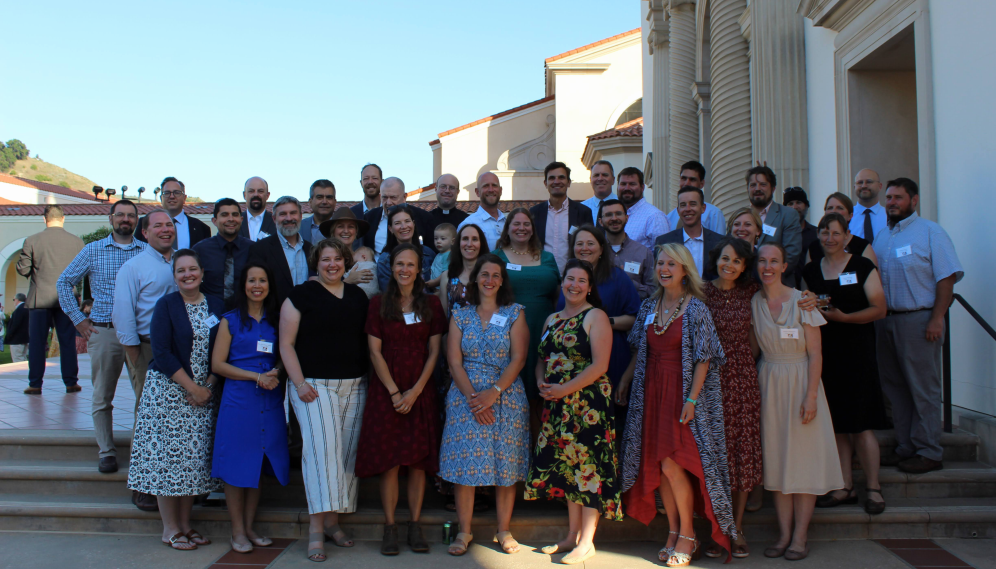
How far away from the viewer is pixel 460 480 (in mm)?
4316

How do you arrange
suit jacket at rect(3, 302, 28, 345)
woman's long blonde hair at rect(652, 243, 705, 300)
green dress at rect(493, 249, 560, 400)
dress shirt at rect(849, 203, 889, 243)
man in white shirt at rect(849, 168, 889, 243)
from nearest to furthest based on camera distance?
woman's long blonde hair at rect(652, 243, 705, 300) < green dress at rect(493, 249, 560, 400) < man in white shirt at rect(849, 168, 889, 243) < dress shirt at rect(849, 203, 889, 243) < suit jacket at rect(3, 302, 28, 345)

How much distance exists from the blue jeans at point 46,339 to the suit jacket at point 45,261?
141 millimetres

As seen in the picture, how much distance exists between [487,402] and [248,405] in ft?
5.04

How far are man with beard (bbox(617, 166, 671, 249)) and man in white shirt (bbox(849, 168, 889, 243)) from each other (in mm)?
1804

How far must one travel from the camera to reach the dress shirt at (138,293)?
4.88m

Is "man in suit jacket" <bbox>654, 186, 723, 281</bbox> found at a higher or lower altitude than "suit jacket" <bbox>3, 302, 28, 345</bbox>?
higher

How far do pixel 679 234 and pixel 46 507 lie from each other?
16.4 ft

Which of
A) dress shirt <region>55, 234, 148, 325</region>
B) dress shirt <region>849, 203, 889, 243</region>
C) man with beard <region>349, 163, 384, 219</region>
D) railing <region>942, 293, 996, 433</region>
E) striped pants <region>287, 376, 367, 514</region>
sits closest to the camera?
striped pants <region>287, 376, 367, 514</region>

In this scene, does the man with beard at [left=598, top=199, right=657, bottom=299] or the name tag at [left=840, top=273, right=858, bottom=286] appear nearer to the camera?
the name tag at [left=840, top=273, right=858, bottom=286]

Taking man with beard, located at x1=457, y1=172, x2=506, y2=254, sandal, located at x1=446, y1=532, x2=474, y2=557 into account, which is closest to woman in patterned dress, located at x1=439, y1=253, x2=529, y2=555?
sandal, located at x1=446, y1=532, x2=474, y2=557

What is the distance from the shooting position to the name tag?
4.56 m

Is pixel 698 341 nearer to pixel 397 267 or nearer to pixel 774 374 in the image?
pixel 774 374

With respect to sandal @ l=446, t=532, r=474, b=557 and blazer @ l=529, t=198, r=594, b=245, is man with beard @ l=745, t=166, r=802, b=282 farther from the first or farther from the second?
sandal @ l=446, t=532, r=474, b=557

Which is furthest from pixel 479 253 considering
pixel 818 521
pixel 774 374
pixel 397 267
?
pixel 818 521
